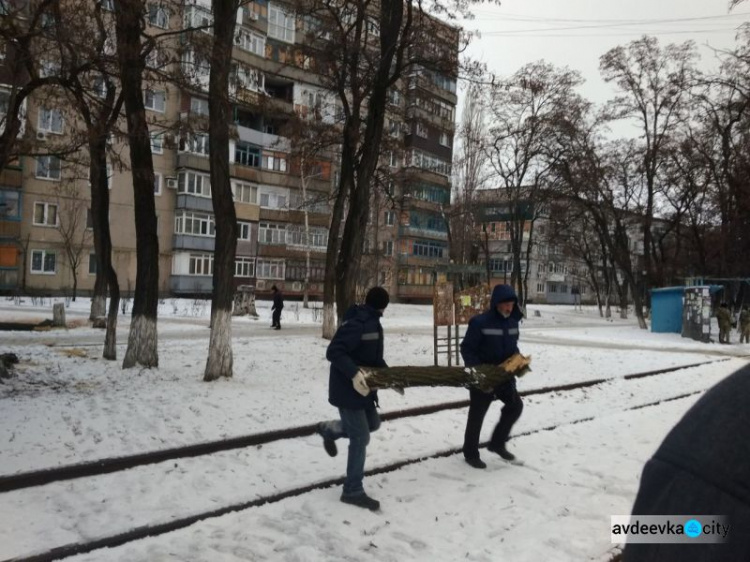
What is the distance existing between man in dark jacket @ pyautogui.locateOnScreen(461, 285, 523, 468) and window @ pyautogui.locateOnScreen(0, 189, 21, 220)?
112 feet

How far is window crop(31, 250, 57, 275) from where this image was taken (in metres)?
35.5

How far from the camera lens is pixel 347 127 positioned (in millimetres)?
17438

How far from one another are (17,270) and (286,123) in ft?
76.7

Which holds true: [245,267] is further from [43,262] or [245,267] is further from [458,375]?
[458,375]

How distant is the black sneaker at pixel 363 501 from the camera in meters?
5.11

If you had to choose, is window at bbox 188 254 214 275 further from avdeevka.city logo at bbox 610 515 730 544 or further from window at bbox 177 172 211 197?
avdeevka.city logo at bbox 610 515 730 544

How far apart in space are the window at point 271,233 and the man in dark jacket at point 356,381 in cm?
4073

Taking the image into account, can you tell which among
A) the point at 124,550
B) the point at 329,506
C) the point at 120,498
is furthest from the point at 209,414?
the point at 124,550

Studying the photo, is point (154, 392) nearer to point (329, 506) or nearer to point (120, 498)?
point (120, 498)

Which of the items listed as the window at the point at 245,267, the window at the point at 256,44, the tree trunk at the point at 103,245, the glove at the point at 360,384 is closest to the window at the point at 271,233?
the window at the point at 245,267

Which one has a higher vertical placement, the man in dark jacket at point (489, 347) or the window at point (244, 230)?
the window at point (244, 230)

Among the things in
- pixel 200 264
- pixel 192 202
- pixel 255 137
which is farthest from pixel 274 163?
pixel 200 264

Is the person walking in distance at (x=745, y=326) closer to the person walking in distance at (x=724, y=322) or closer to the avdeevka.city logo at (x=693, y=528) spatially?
the person walking in distance at (x=724, y=322)

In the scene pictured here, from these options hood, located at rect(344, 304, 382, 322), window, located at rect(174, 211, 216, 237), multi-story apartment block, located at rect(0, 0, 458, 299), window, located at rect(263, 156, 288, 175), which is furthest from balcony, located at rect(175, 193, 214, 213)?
hood, located at rect(344, 304, 382, 322)
